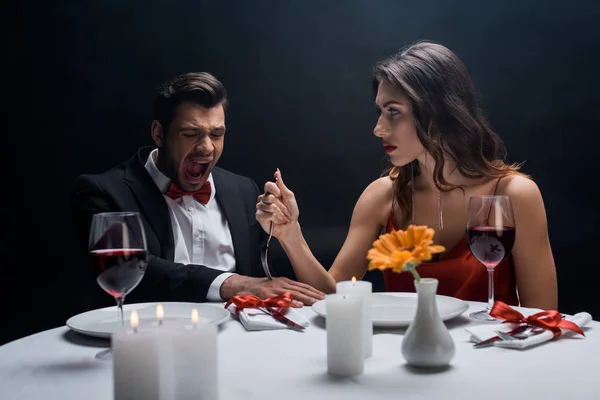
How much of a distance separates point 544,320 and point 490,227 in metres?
0.24

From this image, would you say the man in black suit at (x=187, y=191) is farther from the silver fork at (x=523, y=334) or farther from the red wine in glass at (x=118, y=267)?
the silver fork at (x=523, y=334)

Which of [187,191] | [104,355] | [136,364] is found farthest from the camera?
[187,191]

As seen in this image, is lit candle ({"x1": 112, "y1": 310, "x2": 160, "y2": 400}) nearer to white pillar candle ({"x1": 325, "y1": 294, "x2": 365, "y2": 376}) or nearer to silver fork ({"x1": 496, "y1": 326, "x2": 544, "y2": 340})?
white pillar candle ({"x1": 325, "y1": 294, "x2": 365, "y2": 376})

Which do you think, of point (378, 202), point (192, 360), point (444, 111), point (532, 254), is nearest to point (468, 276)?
point (532, 254)

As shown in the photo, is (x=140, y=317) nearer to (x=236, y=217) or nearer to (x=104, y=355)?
(x=104, y=355)

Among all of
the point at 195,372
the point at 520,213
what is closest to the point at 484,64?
the point at 520,213

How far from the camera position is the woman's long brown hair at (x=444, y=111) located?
234cm

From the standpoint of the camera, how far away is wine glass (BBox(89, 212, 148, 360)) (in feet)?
3.87

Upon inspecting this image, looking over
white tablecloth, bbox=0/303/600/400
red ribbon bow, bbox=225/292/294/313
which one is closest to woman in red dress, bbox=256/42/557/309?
red ribbon bow, bbox=225/292/294/313

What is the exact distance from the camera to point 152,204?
2656 mm

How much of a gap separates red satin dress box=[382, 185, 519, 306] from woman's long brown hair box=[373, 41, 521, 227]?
28cm

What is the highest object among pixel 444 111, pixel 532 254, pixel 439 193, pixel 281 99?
pixel 281 99

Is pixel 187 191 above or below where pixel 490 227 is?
above

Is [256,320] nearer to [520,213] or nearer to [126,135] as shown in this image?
[520,213]
